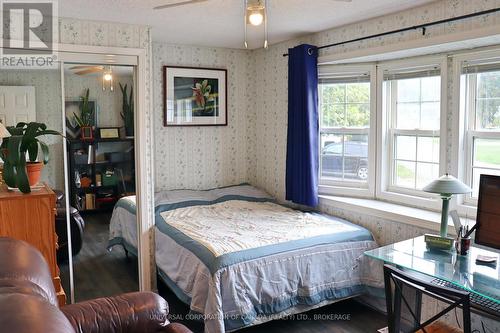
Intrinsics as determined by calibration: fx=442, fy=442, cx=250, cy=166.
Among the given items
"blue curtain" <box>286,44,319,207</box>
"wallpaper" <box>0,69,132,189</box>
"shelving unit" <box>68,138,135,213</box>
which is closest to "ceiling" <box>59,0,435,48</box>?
"blue curtain" <box>286,44,319,207</box>

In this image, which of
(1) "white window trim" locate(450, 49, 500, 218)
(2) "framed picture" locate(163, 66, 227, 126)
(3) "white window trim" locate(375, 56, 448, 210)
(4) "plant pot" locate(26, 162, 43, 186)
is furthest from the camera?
(2) "framed picture" locate(163, 66, 227, 126)

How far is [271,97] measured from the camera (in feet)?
15.2

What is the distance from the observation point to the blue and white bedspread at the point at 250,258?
9.46ft

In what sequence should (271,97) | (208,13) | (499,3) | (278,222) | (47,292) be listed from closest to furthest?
(47,292)
(499,3)
(208,13)
(278,222)
(271,97)

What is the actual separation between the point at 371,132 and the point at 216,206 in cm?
159

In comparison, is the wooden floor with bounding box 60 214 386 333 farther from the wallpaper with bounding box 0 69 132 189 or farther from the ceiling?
the ceiling

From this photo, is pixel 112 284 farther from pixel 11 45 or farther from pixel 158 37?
pixel 158 37

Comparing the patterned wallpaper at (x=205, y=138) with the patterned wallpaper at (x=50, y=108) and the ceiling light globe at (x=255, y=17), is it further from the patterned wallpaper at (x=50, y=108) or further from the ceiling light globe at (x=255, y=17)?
the ceiling light globe at (x=255, y=17)

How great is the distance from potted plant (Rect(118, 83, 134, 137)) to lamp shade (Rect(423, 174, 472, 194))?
7.45 feet

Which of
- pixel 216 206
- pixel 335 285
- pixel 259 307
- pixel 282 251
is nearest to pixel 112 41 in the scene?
pixel 216 206

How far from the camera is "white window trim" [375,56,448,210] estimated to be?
3.26 metres

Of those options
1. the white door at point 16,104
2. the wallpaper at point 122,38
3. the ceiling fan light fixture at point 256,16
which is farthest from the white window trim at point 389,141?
the white door at point 16,104

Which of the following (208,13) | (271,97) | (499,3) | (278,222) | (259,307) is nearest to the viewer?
(499,3)

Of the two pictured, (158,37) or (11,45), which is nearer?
(11,45)
